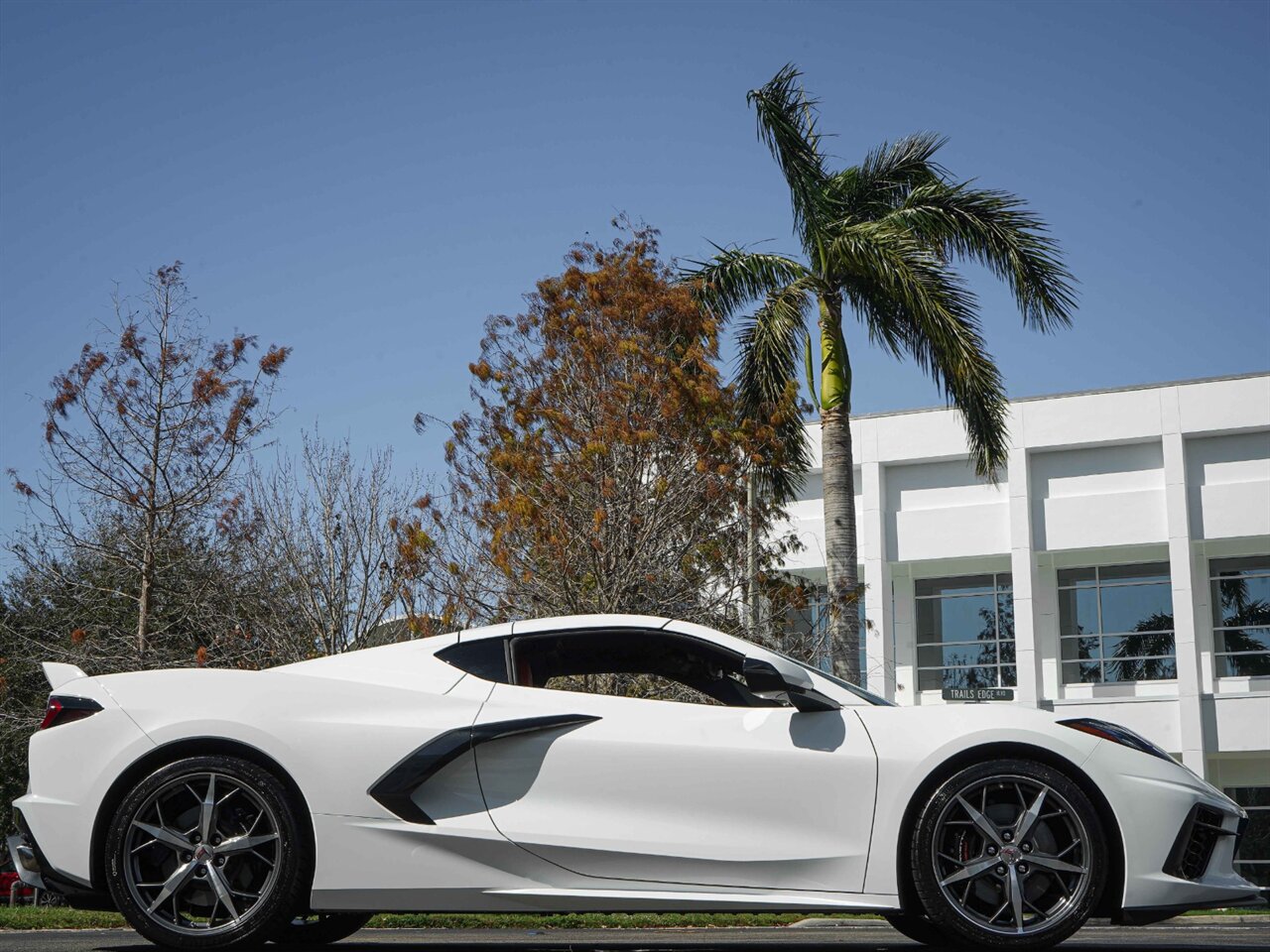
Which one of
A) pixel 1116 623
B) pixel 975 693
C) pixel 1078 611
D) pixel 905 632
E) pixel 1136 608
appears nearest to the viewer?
pixel 975 693

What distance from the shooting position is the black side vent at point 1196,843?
5105 mm

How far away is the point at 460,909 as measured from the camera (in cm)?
506

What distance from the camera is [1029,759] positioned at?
17.1ft

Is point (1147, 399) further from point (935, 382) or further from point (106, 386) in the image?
point (106, 386)

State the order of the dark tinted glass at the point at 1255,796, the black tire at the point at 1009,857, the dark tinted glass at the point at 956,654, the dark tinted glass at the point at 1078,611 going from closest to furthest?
the black tire at the point at 1009,857 < the dark tinted glass at the point at 1255,796 < the dark tinted glass at the point at 1078,611 < the dark tinted glass at the point at 956,654

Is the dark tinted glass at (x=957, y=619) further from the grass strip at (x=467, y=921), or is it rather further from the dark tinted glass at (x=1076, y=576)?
the grass strip at (x=467, y=921)

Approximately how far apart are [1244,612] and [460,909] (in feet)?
96.6

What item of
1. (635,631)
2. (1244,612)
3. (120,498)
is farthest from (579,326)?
(1244,612)

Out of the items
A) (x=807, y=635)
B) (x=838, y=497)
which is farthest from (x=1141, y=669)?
(x=807, y=635)

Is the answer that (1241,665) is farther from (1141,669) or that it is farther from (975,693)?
(975,693)

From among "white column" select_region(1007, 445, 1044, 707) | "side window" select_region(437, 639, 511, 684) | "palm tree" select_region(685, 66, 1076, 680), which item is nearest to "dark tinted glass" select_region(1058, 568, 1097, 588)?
"white column" select_region(1007, 445, 1044, 707)

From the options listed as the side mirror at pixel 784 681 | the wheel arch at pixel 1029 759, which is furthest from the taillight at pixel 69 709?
the wheel arch at pixel 1029 759

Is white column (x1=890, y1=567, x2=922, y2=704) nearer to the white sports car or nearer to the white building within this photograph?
the white building

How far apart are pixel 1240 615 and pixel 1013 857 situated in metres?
28.4
